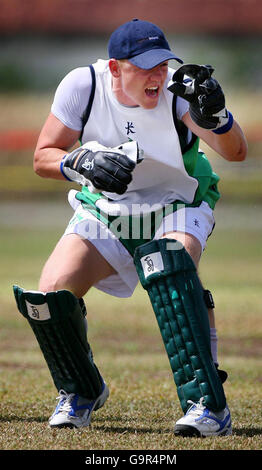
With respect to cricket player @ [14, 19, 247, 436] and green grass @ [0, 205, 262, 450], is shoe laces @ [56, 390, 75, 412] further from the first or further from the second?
green grass @ [0, 205, 262, 450]

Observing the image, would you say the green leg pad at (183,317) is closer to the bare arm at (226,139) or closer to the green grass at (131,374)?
the green grass at (131,374)

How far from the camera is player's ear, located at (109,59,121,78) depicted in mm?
3809

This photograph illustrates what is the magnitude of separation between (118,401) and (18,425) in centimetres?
86

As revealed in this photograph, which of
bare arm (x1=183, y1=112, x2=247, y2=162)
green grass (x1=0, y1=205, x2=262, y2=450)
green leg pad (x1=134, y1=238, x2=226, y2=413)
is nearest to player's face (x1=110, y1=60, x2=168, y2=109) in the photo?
bare arm (x1=183, y1=112, x2=247, y2=162)

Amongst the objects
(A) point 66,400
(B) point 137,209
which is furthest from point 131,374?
(B) point 137,209

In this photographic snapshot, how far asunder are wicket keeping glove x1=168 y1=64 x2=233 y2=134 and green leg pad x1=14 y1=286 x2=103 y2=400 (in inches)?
34.4

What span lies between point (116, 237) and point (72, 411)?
0.75 metres

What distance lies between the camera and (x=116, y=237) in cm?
390

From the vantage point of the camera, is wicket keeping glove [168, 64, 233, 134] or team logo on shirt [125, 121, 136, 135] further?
team logo on shirt [125, 121, 136, 135]

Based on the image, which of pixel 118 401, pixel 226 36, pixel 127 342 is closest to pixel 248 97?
pixel 226 36

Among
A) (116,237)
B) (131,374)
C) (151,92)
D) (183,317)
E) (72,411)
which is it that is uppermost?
(151,92)

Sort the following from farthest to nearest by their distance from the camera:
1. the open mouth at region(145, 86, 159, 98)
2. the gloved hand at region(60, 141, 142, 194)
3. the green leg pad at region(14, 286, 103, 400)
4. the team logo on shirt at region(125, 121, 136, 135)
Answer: the team logo on shirt at region(125, 121, 136, 135)
the open mouth at region(145, 86, 159, 98)
the green leg pad at region(14, 286, 103, 400)
the gloved hand at region(60, 141, 142, 194)

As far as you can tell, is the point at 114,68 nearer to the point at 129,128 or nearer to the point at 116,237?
the point at 129,128

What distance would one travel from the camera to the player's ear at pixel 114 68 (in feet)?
12.5
